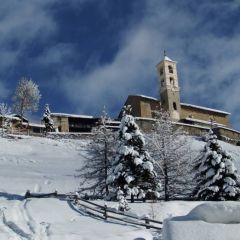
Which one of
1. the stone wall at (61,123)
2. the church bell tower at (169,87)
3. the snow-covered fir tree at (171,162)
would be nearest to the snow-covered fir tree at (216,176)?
the snow-covered fir tree at (171,162)

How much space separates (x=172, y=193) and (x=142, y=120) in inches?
2052

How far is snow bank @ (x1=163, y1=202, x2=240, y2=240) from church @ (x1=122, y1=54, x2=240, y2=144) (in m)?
79.1

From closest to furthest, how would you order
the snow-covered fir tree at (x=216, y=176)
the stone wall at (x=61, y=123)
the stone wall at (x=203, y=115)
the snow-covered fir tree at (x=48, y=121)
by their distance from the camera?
the snow-covered fir tree at (x=216, y=176) → the snow-covered fir tree at (x=48, y=121) → the stone wall at (x=61, y=123) → the stone wall at (x=203, y=115)

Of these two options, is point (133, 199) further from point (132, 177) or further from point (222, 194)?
point (222, 194)

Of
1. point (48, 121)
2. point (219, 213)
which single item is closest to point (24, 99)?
point (48, 121)

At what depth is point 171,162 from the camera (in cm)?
3806

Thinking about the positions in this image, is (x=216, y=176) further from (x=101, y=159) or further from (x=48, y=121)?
(x=48, y=121)

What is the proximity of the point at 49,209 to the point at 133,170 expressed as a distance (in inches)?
321

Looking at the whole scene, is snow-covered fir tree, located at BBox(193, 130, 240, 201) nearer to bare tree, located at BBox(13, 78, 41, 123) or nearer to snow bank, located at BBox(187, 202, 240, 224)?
snow bank, located at BBox(187, 202, 240, 224)

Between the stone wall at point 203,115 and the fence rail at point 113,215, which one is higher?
the stone wall at point 203,115

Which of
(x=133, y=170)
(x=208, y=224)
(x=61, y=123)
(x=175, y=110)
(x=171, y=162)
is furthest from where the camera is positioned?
(x=175, y=110)

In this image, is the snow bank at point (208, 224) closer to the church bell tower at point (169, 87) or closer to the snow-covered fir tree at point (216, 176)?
the snow-covered fir tree at point (216, 176)

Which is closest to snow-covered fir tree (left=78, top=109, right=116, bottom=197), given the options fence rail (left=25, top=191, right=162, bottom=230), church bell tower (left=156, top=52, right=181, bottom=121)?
fence rail (left=25, top=191, right=162, bottom=230)

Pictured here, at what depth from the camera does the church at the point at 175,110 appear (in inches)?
3696
